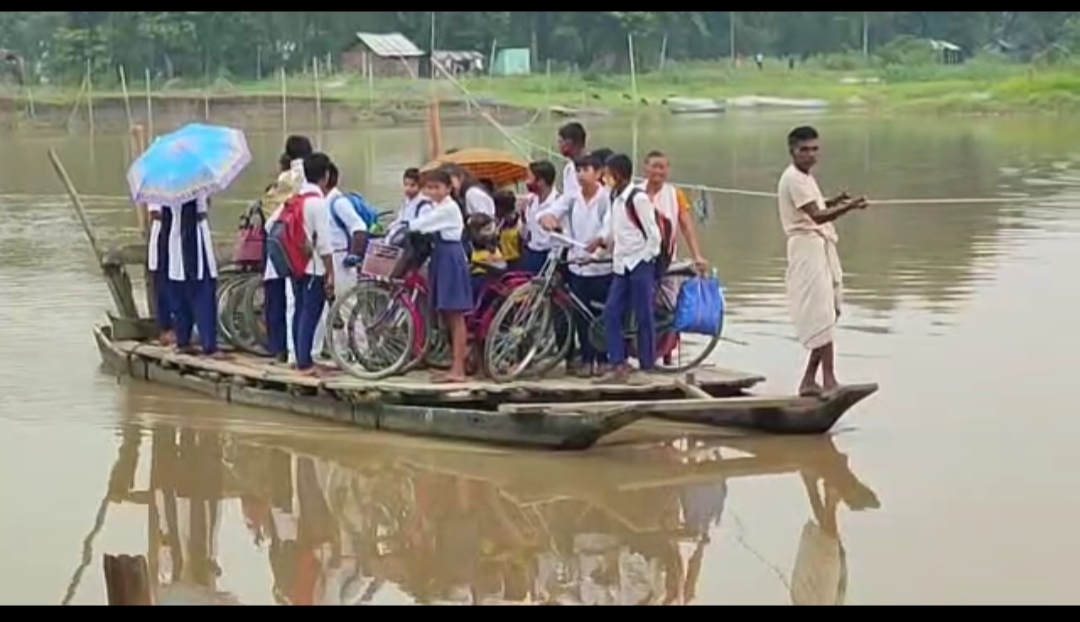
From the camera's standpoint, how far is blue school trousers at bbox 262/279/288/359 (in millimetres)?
9844

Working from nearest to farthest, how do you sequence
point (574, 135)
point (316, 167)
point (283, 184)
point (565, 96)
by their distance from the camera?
point (316, 167)
point (574, 135)
point (283, 184)
point (565, 96)

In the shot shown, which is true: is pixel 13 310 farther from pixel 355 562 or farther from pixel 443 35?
pixel 443 35

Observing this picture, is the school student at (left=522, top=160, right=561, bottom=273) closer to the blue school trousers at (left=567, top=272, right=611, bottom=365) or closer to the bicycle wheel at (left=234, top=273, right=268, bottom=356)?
the blue school trousers at (left=567, top=272, right=611, bottom=365)

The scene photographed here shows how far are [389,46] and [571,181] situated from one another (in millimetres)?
43653

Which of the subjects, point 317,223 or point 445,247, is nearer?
point 445,247

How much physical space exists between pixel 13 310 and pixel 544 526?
760 cm

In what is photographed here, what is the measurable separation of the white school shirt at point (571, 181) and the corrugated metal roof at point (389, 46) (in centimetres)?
4162

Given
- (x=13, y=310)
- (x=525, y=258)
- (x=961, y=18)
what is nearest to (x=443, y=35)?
(x=961, y=18)

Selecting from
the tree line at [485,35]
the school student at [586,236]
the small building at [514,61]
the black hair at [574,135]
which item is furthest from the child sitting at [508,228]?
the small building at [514,61]

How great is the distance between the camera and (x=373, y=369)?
9.35 metres

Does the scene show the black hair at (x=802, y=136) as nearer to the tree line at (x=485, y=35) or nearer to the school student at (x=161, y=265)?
the school student at (x=161, y=265)

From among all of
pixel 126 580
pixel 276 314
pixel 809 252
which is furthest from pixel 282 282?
pixel 126 580

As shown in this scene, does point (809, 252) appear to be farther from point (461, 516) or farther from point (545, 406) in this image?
point (461, 516)

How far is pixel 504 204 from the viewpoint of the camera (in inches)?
376
